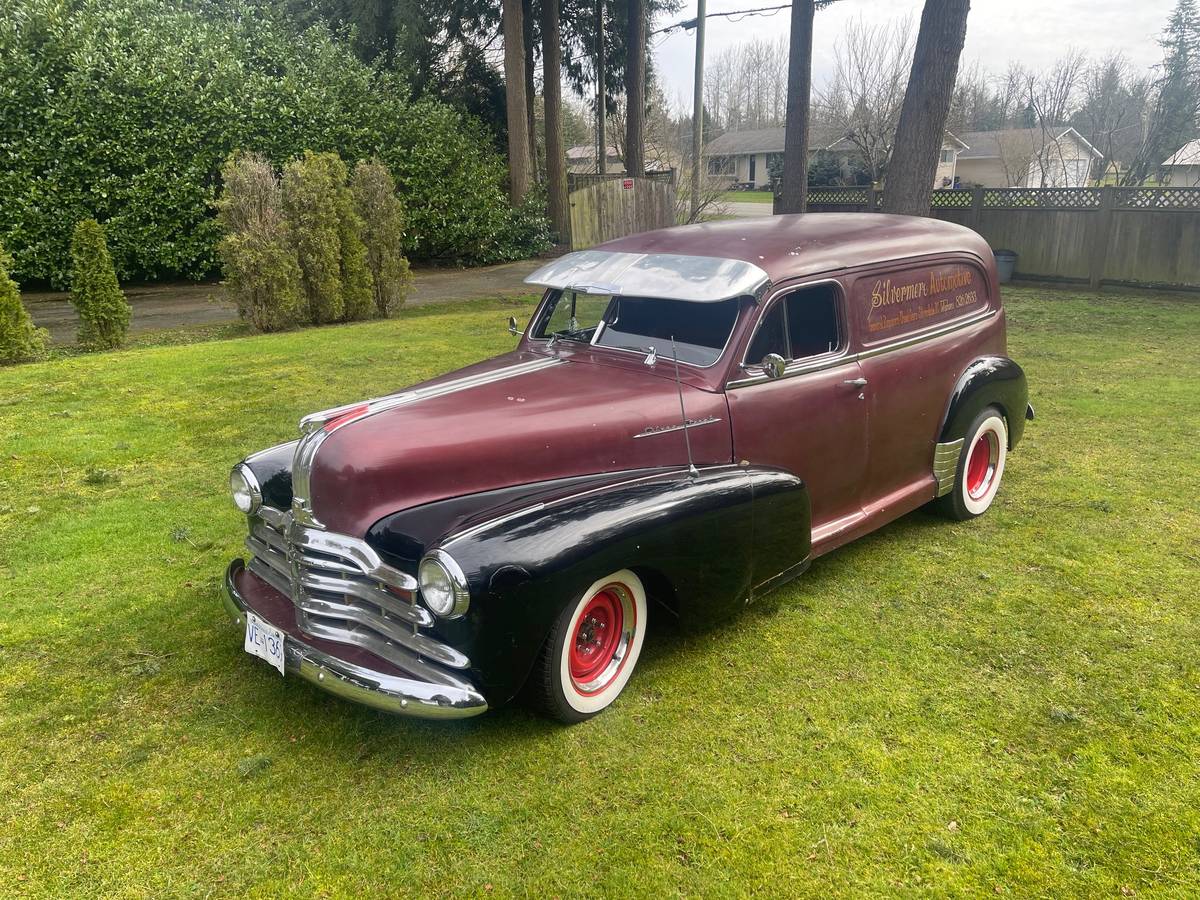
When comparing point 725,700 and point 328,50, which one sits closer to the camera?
point 725,700

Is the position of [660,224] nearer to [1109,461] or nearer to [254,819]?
[1109,461]

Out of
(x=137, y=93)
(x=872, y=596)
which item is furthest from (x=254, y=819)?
(x=137, y=93)

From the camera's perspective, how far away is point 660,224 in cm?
1869

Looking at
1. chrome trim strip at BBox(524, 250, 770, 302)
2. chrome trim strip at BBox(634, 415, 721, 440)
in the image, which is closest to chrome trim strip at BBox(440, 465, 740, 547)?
chrome trim strip at BBox(634, 415, 721, 440)

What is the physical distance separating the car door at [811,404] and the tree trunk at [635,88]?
16678 millimetres

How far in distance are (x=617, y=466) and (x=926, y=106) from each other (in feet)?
34.2

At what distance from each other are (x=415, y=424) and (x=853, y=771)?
2110mm

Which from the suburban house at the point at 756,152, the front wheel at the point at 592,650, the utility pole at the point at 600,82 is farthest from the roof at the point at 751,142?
the front wheel at the point at 592,650

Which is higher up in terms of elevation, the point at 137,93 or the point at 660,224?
the point at 137,93

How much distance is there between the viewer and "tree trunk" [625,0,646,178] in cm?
1975

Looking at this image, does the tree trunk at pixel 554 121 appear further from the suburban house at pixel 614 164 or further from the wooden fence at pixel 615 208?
the suburban house at pixel 614 164

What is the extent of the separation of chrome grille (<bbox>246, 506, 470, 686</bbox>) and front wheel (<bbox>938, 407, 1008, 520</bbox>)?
3515 millimetres

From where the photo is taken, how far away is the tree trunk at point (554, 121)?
18.9 meters

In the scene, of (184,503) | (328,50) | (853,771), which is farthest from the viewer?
(328,50)
